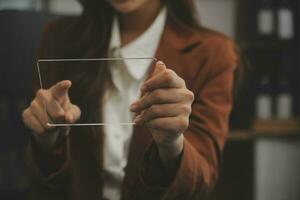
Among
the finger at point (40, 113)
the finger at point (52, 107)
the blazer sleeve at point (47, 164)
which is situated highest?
the finger at point (52, 107)

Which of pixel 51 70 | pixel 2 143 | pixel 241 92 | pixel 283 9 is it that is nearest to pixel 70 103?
pixel 51 70

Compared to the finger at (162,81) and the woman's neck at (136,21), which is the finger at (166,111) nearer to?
the finger at (162,81)

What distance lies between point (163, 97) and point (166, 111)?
2 centimetres

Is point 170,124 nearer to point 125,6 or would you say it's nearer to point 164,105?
point 164,105

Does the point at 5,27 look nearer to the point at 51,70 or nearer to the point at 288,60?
the point at 51,70

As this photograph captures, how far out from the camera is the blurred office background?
1.98 feet

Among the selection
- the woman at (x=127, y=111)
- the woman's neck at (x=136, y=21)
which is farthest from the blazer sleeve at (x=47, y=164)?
the woman's neck at (x=136, y=21)

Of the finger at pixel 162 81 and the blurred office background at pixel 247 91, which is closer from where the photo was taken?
the finger at pixel 162 81

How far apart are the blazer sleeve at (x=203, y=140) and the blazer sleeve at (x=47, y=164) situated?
113 millimetres

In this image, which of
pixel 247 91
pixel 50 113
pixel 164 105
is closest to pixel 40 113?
pixel 50 113

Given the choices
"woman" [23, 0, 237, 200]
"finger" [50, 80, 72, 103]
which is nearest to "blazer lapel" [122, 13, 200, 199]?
"woman" [23, 0, 237, 200]

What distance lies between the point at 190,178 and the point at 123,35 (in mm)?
225

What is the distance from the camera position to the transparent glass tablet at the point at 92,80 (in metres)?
0.53

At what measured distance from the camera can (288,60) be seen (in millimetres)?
658
